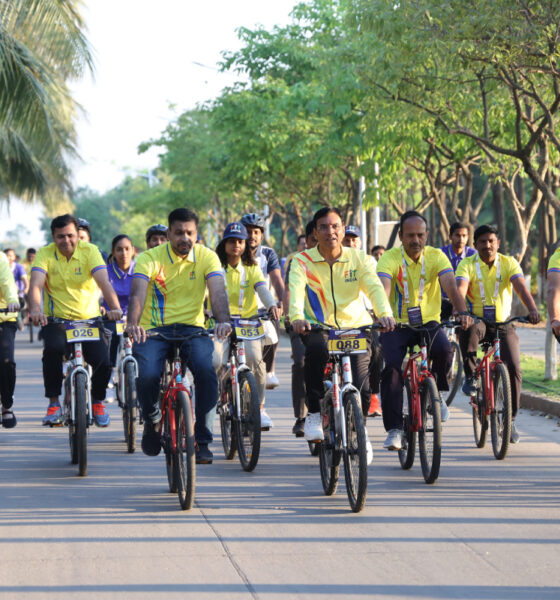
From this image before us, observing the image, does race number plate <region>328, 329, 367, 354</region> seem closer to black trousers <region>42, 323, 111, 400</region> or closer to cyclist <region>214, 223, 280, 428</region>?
cyclist <region>214, 223, 280, 428</region>

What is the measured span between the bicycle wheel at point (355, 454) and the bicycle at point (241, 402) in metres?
1.34

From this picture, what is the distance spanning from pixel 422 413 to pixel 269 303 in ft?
6.54

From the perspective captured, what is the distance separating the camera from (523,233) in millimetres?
20703

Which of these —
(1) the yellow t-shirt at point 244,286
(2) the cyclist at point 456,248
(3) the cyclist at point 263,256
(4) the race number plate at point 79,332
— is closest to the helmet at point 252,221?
(3) the cyclist at point 263,256

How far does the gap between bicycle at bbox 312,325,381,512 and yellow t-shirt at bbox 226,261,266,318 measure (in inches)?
84.6

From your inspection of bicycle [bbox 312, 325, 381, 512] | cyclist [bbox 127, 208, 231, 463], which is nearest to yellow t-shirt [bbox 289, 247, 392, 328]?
bicycle [bbox 312, 325, 381, 512]

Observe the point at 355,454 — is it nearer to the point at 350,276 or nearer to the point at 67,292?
the point at 350,276

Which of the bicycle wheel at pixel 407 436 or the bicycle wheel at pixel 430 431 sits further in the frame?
the bicycle wheel at pixel 407 436

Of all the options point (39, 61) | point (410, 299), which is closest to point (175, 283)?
point (410, 299)

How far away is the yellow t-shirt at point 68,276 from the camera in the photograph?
9.55 meters

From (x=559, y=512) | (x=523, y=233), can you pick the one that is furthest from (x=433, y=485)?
(x=523, y=233)

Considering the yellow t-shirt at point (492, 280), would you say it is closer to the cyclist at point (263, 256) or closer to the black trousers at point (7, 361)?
the cyclist at point (263, 256)

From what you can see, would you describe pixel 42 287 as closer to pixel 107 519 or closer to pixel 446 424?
pixel 107 519

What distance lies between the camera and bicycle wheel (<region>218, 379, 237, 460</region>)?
926cm
